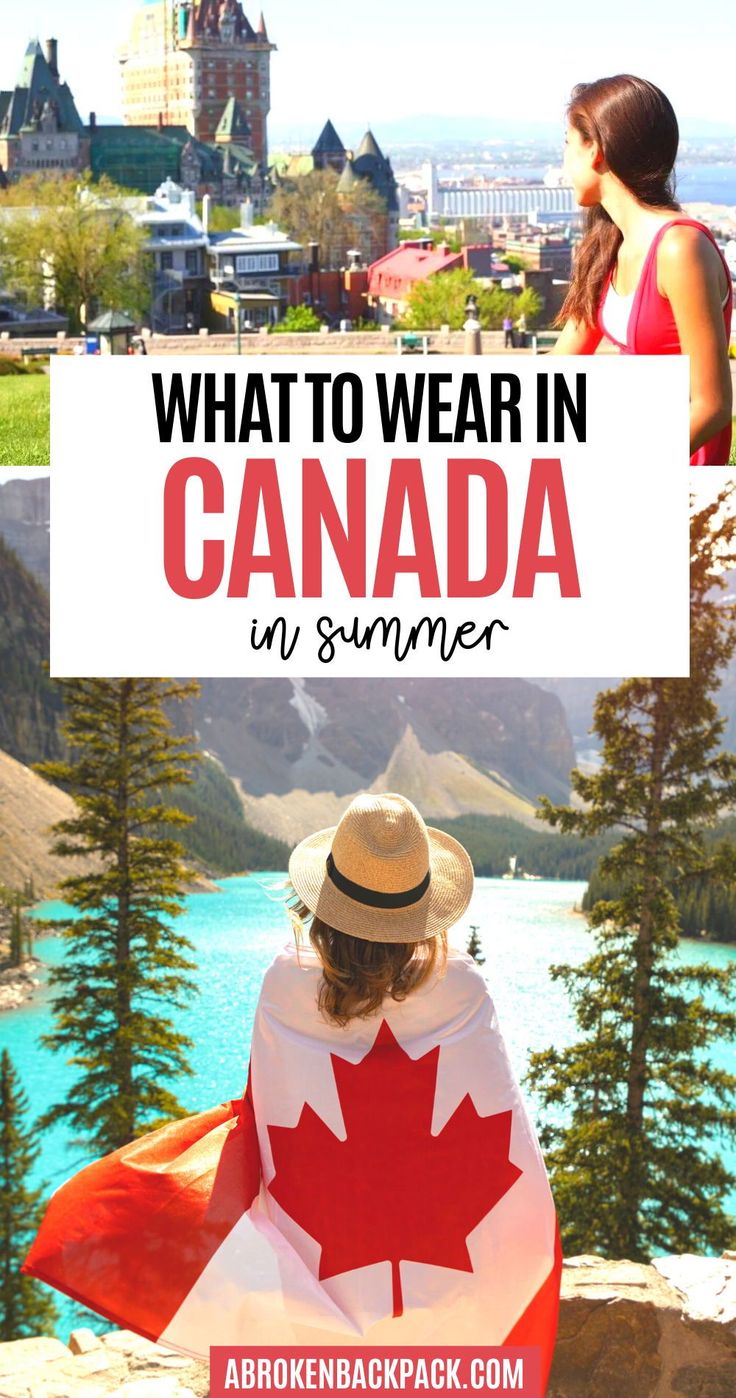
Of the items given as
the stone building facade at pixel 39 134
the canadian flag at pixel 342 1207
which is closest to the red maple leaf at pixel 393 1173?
the canadian flag at pixel 342 1207

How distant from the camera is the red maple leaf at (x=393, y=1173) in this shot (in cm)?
268

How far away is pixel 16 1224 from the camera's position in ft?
20.7

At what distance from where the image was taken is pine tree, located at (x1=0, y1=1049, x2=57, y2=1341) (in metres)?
6.27

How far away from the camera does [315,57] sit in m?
125

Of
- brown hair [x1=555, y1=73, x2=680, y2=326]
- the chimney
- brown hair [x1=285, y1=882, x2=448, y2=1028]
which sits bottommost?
brown hair [x1=285, y1=882, x2=448, y2=1028]

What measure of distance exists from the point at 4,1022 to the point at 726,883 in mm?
3288

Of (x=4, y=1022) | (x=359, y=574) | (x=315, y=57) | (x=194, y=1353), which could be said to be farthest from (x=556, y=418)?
(x=315, y=57)

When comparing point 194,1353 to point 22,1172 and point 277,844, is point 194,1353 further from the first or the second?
point 277,844

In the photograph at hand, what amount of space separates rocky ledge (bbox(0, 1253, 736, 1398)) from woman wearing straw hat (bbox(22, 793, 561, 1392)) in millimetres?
1711

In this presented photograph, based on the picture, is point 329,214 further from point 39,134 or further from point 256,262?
point 256,262

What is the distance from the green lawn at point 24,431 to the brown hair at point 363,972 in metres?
3.23

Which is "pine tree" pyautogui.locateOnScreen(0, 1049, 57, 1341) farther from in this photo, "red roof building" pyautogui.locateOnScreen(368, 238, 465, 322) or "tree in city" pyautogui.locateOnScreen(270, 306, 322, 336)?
"red roof building" pyautogui.locateOnScreen(368, 238, 465, 322)

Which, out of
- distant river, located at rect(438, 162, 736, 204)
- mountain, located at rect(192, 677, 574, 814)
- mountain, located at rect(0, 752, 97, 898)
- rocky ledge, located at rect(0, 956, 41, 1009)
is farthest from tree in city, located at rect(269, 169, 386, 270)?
rocky ledge, located at rect(0, 956, 41, 1009)

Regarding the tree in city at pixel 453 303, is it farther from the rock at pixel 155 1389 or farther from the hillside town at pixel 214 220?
the rock at pixel 155 1389
